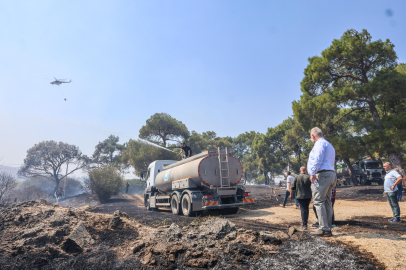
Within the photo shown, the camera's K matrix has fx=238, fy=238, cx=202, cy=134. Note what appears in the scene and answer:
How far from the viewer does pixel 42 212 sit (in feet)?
26.4

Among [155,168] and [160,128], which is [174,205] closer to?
[155,168]

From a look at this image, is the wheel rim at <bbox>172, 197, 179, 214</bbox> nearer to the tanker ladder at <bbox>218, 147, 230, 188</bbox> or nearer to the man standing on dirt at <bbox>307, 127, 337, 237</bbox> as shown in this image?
the tanker ladder at <bbox>218, 147, 230, 188</bbox>

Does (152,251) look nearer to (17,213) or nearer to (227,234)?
(227,234)

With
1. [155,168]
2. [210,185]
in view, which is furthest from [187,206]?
[155,168]

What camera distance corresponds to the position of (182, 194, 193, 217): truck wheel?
10.8m

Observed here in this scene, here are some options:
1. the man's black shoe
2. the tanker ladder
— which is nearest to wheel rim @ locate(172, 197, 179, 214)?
the tanker ladder

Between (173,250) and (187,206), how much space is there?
6.87 m

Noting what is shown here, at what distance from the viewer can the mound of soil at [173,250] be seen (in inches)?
156

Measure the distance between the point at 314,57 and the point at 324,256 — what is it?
19.8 metres

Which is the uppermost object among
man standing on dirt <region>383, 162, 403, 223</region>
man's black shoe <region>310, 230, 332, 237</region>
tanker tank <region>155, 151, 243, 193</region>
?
tanker tank <region>155, 151, 243, 193</region>

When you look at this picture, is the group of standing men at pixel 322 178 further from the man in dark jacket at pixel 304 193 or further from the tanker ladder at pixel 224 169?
the tanker ladder at pixel 224 169

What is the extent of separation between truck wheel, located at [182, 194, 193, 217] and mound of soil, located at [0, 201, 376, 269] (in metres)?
4.39

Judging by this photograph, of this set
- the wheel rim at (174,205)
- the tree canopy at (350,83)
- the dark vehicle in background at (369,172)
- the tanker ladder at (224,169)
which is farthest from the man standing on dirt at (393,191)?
the dark vehicle in background at (369,172)

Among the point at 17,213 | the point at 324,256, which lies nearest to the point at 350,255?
the point at 324,256
